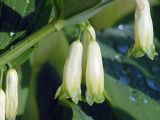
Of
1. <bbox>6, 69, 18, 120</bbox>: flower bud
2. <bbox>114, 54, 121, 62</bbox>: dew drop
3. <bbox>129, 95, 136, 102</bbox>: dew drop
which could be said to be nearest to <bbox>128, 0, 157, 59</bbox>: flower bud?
<bbox>6, 69, 18, 120</bbox>: flower bud

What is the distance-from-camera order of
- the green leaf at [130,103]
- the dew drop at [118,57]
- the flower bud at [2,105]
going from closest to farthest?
the flower bud at [2,105] → the green leaf at [130,103] → the dew drop at [118,57]

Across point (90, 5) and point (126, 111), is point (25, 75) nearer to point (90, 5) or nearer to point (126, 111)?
point (126, 111)

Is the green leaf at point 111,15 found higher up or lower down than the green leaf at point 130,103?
lower down

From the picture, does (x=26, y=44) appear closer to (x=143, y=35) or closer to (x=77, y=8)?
(x=77, y=8)

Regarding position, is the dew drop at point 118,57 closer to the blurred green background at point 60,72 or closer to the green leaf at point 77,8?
the blurred green background at point 60,72

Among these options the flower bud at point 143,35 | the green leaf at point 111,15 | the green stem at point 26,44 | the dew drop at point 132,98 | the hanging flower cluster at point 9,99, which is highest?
the green stem at point 26,44

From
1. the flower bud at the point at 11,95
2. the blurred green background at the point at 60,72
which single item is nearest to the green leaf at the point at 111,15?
the blurred green background at the point at 60,72

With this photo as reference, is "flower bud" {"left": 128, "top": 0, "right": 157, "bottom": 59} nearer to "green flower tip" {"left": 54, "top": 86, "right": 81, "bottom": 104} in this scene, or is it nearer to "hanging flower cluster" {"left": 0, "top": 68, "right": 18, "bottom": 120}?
"green flower tip" {"left": 54, "top": 86, "right": 81, "bottom": 104}

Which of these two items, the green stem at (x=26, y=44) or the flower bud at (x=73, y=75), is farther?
the flower bud at (x=73, y=75)
